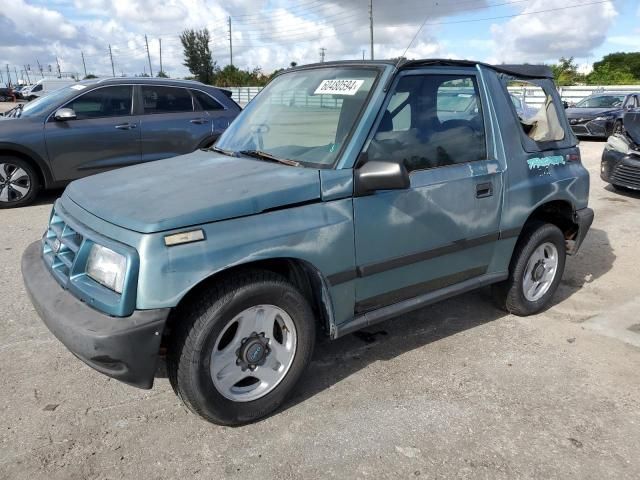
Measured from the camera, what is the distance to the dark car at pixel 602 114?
15.8 meters

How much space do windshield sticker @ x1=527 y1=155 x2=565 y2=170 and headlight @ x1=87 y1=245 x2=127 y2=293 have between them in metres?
2.84

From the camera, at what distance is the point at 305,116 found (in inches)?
132

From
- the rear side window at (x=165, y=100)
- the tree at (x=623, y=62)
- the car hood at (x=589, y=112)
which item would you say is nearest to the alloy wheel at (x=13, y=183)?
the rear side window at (x=165, y=100)

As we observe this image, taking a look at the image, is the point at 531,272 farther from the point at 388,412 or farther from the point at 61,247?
the point at 61,247

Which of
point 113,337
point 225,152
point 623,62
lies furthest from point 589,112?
point 623,62

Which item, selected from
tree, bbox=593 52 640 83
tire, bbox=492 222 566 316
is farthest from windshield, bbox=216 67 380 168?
tree, bbox=593 52 640 83

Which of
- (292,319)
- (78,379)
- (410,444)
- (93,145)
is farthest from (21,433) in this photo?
(93,145)

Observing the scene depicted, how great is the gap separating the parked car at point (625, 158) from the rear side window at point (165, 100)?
6.78m

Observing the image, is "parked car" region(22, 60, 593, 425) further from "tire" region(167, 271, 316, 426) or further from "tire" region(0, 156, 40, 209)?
"tire" region(0, 156, 40, 209)

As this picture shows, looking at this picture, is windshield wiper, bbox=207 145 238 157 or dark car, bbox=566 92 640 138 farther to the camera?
dark car, bbox=566 92 640 138

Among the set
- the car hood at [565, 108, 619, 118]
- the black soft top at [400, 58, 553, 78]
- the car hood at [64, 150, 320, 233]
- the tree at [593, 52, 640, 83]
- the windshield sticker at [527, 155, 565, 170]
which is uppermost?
the tree at [593, 52, 640, 83]

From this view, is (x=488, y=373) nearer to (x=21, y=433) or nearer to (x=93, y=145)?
(x=21, y=433)

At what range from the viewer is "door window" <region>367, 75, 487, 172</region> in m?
3.10

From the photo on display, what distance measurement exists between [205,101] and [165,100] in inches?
23.8
